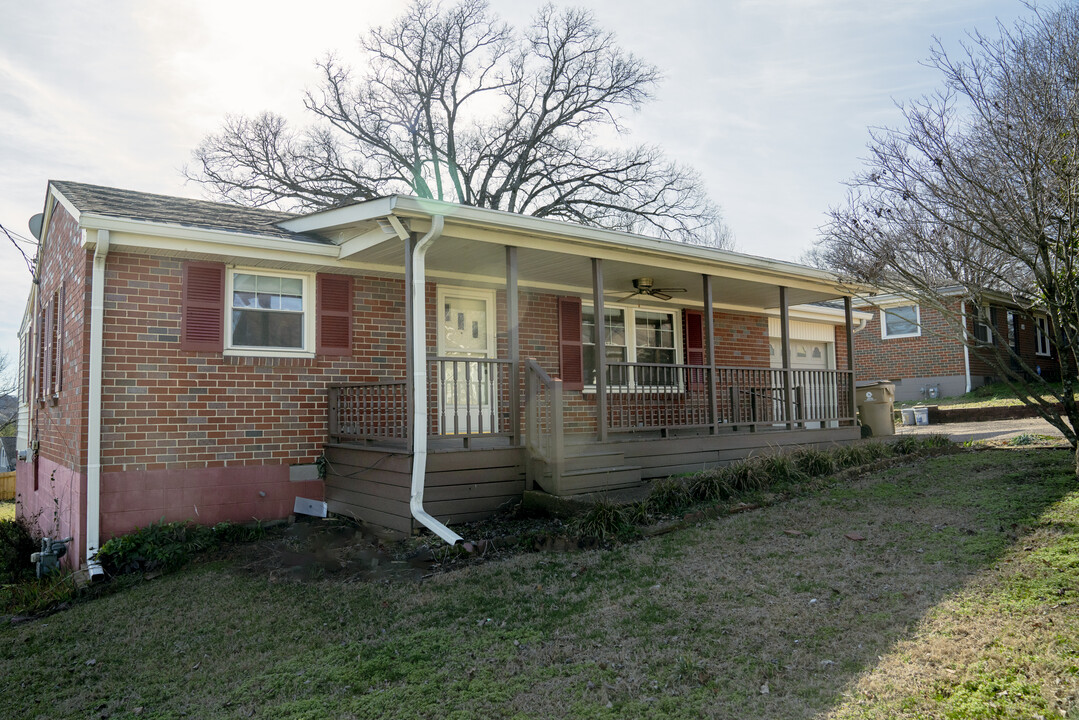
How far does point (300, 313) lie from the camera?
848 cm

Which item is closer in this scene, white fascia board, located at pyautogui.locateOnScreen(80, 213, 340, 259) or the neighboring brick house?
white fascia board, located at pyautogui.locateOnScreen(80, 213, 340, 259)

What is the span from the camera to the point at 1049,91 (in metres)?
5.67

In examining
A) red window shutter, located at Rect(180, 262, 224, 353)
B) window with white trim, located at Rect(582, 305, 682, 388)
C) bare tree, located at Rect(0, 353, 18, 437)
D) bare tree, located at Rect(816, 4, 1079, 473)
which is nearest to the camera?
bare tree, located at Rect(816, 4, 1079, 473)

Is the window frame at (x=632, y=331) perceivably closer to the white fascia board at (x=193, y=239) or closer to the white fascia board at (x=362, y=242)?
the white fascia board at (x=362, y=242)

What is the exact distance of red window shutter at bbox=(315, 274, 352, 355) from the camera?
336 inches

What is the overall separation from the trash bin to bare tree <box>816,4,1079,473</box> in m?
5.53

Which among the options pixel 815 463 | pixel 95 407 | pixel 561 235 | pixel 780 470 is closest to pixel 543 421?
pixel 561 235

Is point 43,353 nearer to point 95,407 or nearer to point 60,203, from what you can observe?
point 60,203

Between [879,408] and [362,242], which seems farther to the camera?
[879,408]

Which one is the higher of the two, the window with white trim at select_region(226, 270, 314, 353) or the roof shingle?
the roof shingle

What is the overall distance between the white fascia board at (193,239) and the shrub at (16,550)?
426 cm

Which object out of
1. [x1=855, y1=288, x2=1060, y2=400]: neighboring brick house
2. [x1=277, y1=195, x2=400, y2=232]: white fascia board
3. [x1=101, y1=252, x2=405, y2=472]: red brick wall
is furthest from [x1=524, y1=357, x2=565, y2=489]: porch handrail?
[x1=855, y1=288, x2=1060, y2=400]: neighboring brick house

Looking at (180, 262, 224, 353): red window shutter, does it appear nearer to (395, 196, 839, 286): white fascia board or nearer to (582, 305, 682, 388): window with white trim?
(395, 196, 839, 286): white fascia board

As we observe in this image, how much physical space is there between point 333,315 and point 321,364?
0.63 m
